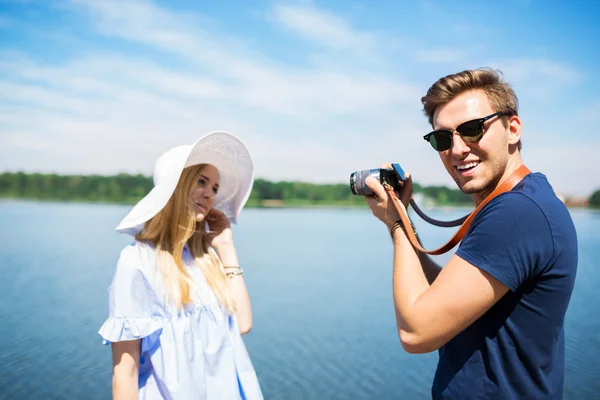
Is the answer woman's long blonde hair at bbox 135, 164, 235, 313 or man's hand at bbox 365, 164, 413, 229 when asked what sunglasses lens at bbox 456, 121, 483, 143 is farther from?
woman's long blonde hair at bbox 135, 164, 235, 313

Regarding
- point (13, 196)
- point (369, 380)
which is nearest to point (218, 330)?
point (369, 380)

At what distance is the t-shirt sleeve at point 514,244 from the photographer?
158cm

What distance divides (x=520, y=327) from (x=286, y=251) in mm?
19059

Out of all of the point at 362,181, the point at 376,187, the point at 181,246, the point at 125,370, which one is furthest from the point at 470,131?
the point at 125,370

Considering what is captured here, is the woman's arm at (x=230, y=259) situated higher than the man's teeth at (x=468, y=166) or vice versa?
the man's teeth at (x=468, y=166)

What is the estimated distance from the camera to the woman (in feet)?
7.92

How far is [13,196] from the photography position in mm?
93812

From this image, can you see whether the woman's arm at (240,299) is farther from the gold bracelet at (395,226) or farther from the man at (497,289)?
the man at (497,289)

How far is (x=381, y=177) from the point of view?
91.4 inches

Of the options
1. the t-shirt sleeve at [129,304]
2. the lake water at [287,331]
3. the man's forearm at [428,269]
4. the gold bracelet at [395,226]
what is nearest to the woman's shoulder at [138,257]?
the t-shirt sleeve at [129,304]

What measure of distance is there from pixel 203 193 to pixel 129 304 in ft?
2.94

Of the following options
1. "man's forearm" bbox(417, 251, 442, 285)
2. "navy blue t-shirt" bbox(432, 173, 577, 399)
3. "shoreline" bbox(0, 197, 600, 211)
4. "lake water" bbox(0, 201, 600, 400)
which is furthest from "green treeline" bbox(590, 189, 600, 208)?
"navy blue t-shirt" bbox(432, 173, 577, 399)

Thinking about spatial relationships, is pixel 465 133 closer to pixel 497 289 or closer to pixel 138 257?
pixel 497 289

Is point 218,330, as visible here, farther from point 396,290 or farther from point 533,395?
point 533,395
